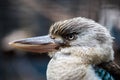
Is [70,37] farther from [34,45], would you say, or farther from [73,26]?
[34,45]

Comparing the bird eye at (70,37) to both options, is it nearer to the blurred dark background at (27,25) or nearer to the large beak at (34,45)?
the large beak at (34,45)

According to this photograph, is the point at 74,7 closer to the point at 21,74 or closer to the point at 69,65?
the point at 21,74

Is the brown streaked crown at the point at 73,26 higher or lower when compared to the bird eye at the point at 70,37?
higher

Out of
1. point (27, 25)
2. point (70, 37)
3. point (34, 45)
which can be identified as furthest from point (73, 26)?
point (27, 25)

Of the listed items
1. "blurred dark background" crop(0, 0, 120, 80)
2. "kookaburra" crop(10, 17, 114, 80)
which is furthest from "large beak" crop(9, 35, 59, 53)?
"blurred dark background" crop(0, 0, 120, 80)

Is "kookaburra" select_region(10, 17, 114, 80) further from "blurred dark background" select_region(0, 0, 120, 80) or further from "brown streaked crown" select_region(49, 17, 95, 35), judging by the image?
"blurred dark background" select_region(0, 0, 120, 80)

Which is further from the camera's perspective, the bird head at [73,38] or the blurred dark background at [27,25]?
the blurred dark background at [27,25]

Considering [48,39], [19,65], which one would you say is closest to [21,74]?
[19,65]

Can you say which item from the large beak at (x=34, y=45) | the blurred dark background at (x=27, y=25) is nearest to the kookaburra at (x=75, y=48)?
the large beak at (x=34, y=45)
